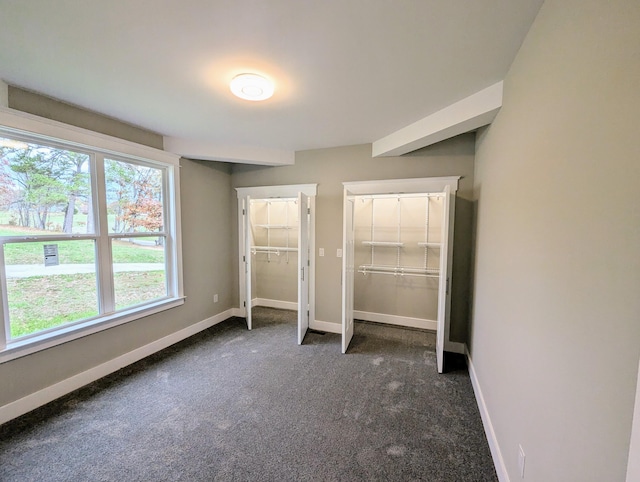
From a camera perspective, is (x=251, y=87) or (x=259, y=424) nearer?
(x=251, y=87)

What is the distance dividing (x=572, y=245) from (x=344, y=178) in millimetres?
2819

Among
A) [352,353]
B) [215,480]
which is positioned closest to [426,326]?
[352,353]

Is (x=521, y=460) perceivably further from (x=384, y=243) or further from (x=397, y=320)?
(x=384, y=243)

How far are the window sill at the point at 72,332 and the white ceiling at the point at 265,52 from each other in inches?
79.0

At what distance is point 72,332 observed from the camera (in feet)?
7.53

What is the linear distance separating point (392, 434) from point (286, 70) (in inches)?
105

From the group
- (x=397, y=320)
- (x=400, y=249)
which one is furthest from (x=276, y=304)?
(x=400, y=249)

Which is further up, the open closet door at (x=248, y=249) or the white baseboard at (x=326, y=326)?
the open closet door at (x=248, y=249)

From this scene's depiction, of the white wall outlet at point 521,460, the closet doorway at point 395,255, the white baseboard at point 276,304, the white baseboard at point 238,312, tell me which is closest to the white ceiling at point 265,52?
the closet doorway at point 395,255

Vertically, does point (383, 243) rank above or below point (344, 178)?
below

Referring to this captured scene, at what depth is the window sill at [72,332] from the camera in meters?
1.98

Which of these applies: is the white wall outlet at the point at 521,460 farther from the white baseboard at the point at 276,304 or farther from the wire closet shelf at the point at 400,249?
the white baseboard at the point at 276,304

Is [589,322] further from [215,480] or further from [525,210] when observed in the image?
[215,480]

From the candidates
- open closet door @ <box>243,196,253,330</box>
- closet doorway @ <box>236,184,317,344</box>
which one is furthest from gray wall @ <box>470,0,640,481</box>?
open closet door @ <box>243,196,253,330</box>
